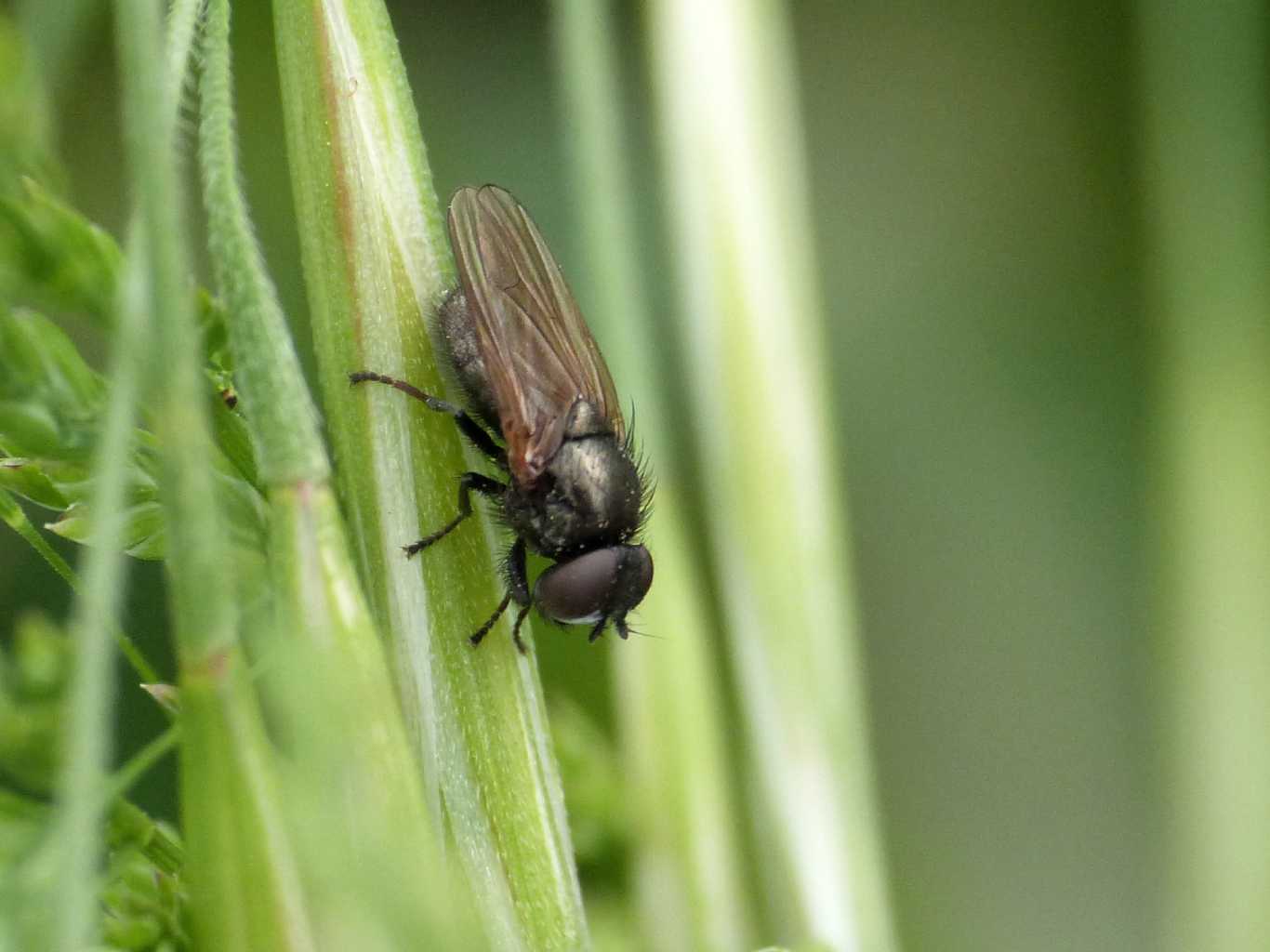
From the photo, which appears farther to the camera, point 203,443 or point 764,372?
point 764,372

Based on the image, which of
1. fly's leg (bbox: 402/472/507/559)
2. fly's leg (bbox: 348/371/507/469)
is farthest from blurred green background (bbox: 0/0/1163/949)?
fly's leg (bbox: 402/472/507/559)

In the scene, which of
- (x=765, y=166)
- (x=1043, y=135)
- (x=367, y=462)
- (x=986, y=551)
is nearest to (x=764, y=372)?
(x=765, y=166)

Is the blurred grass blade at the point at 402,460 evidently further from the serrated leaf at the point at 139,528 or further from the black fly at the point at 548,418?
the black fly at the point at 548,418

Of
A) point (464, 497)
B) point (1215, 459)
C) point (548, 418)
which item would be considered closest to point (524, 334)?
point (548, 418)

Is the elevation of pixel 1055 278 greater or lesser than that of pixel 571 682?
greater

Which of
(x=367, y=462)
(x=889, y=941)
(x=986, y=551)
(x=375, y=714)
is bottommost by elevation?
(x=889, y=941)

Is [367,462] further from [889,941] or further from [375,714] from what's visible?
[889,941]

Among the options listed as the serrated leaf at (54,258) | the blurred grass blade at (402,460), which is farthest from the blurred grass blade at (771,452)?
the serrated leaf at (54,258)
